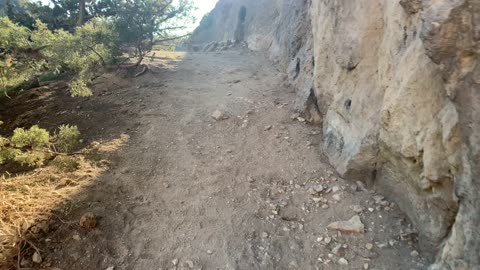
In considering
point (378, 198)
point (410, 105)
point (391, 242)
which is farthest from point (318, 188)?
point (410, 105)

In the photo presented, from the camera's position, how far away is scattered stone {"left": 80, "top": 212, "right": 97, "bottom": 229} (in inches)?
162

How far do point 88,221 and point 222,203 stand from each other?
1750 mm

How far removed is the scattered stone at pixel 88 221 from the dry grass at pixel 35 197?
41 cm

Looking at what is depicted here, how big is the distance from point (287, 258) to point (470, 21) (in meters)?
2.84

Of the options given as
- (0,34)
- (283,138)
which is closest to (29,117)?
(0,34)

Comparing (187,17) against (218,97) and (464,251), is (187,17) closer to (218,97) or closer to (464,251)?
(218,97)

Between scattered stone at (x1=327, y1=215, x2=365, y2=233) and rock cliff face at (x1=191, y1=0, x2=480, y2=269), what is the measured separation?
0.56 metres

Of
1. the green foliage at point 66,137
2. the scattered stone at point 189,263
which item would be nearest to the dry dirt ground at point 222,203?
the scattered stone at point 189,263

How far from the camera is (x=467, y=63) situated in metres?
2.45

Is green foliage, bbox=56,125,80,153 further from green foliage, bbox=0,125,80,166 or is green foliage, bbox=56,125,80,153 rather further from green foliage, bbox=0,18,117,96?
green foliage, bbox=0,18,117,96

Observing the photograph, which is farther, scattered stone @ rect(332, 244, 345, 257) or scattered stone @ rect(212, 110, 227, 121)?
scattered stone @ rect(212, 110, 227, 121)

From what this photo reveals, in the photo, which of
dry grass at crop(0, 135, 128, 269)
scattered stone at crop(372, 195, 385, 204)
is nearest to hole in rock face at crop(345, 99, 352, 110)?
scattered stone at crop(372, 195, 385, 204)

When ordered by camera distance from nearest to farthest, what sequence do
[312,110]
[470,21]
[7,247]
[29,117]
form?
1. [470,21]
2. [7,247]
3. [312,110]
4. [29,117]

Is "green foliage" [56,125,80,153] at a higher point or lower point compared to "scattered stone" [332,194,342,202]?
higher
